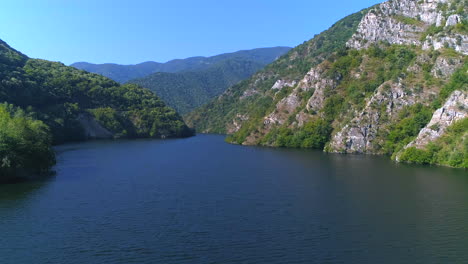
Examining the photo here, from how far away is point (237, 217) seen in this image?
48.1m

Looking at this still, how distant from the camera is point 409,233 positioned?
42719mm

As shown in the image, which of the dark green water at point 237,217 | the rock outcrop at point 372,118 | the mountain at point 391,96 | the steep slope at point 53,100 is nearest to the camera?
the dark green water at point 237,217

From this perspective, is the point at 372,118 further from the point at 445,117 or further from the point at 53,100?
the point at 53,100

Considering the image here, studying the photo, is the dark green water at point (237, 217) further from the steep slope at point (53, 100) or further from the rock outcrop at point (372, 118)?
the steep slope at point (53, 100)

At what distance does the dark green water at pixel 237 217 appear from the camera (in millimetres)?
37062

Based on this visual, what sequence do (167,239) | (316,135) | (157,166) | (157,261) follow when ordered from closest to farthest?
(157,261) < (167,239) < (157,166) < (316,135)

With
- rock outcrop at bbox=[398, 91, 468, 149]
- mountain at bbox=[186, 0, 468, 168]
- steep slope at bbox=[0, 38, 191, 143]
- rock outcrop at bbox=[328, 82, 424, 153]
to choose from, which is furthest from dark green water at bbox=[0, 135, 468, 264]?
steep slope at bbox=[0, 38, 191, 143]

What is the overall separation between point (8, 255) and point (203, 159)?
2737 inches

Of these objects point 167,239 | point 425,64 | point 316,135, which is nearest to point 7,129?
point 167,239

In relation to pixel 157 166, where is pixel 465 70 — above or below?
above

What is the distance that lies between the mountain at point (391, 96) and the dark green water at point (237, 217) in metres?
16.7

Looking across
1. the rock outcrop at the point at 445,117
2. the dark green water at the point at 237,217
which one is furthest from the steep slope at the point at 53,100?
the rock outcrop at the point at 445,117

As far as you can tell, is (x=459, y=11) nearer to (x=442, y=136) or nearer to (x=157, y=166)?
(x=442, y=136)

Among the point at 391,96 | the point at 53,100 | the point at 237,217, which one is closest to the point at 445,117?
the point at 391,96
